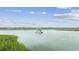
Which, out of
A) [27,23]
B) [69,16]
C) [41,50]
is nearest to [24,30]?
[27,23]

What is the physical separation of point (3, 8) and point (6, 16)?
7 centimetres

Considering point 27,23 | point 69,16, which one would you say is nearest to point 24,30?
point 27,23

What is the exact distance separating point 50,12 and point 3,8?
36 centimetres

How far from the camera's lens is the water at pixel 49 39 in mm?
2238

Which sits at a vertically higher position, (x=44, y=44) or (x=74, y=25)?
(x=74, y=25)

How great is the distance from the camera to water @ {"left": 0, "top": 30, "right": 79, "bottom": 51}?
2.24 meters

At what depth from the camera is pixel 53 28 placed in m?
2.24

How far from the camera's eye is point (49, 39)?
225 centimetres
